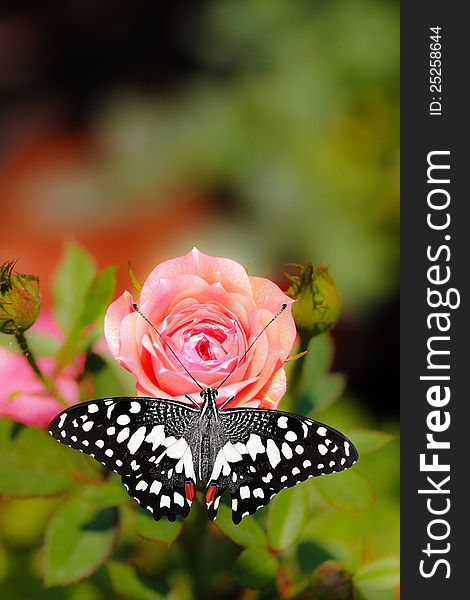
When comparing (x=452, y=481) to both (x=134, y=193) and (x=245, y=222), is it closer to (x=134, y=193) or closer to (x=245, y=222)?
(x=245, y=222)

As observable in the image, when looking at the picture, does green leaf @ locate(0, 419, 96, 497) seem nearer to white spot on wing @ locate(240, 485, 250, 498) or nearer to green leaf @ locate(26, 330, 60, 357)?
green leaf @ locate(26, 330, 60, 357)

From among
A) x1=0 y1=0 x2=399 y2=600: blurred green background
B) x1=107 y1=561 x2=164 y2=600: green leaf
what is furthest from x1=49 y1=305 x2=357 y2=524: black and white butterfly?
x1=0 y1=0 x2=399 y2=600: blurred green background

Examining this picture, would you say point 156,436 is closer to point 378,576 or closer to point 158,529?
point 158,529

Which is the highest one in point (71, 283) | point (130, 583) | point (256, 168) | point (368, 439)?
point (256, 168)

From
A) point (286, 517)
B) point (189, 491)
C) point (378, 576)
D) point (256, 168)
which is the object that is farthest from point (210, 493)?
point (256, 168)

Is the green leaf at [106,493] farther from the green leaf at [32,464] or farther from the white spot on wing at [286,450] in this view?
the white spot on wing at [286,450]

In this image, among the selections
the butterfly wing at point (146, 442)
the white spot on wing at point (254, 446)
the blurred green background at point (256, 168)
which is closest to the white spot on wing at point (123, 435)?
the butterfly wing at point (146, 442)

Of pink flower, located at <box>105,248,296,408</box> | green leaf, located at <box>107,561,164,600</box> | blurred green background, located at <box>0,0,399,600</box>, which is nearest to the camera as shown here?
pink flower, located at <box>105,248,296,408</box>
